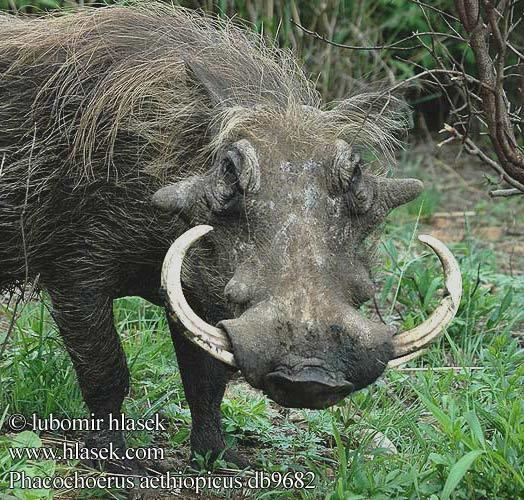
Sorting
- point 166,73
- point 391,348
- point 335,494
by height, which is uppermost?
point 166,73

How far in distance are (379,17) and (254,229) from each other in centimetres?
520

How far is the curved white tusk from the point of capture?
101 inches

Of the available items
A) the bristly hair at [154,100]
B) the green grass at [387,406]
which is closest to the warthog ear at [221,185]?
the bristly hair at [154,100]

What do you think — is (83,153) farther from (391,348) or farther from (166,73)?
(391,348)

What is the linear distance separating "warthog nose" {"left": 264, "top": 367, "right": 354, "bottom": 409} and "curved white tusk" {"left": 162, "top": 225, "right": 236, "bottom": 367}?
11 cm

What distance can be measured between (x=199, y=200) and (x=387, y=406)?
124cm

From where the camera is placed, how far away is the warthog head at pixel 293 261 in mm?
2520

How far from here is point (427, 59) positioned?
7859 millimetres

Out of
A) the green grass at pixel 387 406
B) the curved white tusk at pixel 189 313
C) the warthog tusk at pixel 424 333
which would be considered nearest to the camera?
the curved white tusk at pixel 189 313

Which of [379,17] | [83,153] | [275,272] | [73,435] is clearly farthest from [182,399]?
[379,17]

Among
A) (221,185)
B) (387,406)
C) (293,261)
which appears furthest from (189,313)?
(387,406)

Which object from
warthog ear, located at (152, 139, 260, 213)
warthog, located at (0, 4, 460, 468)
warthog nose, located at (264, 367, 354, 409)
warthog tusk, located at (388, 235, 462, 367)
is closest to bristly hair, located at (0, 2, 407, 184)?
warthog, located at (0, 4, 460, 468)

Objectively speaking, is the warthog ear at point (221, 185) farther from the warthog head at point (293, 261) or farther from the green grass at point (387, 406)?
the green grass at point (387, 406)

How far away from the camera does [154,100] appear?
3.35 m
